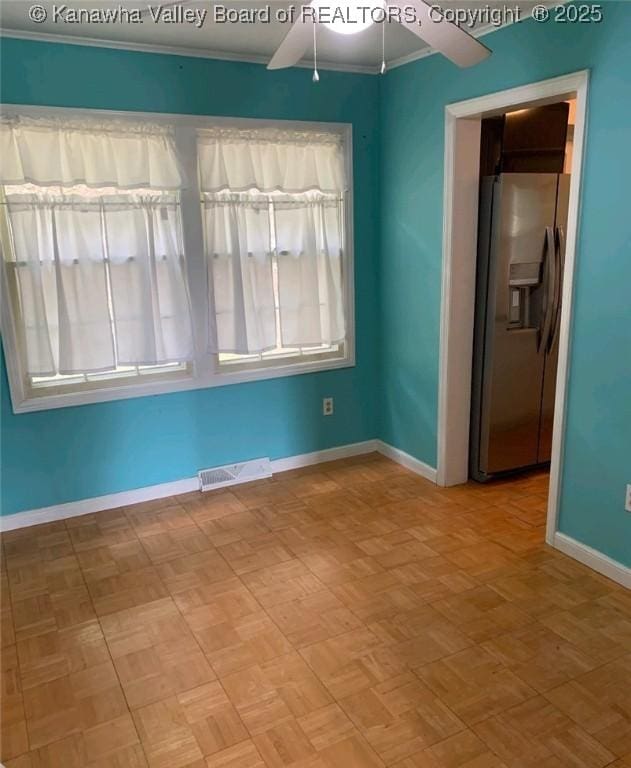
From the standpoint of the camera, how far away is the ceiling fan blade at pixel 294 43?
1846mm

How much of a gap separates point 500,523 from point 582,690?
3.88ft

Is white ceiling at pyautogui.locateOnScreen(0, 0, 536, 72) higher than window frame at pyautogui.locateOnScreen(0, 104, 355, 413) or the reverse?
higher

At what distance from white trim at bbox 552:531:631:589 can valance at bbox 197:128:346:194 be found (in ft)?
7.54

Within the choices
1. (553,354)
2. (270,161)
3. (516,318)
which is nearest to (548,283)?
(516,318)

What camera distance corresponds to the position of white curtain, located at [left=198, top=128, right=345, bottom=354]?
3.34 metres

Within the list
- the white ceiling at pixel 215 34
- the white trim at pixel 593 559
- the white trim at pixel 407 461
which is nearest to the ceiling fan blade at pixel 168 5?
the white ceiling at pixel 215 34

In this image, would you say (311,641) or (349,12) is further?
(311,641)

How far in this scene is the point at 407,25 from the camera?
176 centimetres

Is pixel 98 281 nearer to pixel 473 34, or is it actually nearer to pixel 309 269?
pixel 309 269

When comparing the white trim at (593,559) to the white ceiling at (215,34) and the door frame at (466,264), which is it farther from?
the white ceiling at (215,34)

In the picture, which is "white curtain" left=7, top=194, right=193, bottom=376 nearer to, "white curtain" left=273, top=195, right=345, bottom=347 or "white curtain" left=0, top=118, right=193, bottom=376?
"white curtain" left=0, top=118, right=193, bottom=376

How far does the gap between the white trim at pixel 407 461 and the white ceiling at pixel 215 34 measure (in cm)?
229

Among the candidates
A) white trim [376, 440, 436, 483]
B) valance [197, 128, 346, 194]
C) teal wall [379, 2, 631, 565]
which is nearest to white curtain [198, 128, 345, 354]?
valance [197, 128, 346, 194]

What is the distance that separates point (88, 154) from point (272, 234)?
1.04m
